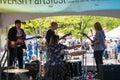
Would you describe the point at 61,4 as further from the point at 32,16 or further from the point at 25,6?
the point at 32,16

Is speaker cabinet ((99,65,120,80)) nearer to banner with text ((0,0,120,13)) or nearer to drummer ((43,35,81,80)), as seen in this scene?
drummer ((43,35,81,80))

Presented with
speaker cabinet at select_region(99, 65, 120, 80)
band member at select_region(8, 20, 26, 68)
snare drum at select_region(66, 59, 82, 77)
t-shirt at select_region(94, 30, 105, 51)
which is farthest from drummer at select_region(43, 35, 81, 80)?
t-shirt at select_region(94, 30, 105, 51)

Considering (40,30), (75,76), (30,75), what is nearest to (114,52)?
(40,30)

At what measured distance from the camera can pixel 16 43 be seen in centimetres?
838

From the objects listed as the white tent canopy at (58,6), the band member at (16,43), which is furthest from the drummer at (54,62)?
the band member at (16,43)

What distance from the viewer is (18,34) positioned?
858 centimetres

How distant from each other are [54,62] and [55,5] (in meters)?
1.25

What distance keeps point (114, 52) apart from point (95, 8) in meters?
10.6

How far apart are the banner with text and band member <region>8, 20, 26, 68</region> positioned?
0.61 meters

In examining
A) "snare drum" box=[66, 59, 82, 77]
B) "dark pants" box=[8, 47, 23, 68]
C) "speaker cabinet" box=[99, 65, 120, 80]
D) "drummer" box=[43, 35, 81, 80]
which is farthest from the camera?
"snare drum" box=[66, 59, 82, 77]

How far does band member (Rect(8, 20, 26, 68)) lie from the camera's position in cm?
833

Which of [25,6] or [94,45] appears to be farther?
[94,45]

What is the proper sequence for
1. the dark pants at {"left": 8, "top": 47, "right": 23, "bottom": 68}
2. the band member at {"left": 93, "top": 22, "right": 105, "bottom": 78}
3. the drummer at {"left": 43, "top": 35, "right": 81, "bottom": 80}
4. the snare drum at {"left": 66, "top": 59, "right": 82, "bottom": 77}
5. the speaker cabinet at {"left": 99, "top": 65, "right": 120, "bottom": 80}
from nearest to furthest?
the speaker cabinet at {"left": 99, "top": 65, "right": 120, "bottom": 80} < the drummer at {"left": 43, "top": 35, "right": 81, "bottom": 80} < the dark pants at {"left": 8, "top": 47, "right": 23, "bottom": 68} < the band member at {"left": 93, "top": 22, "right": 105, "bottom": 78} < the snare drum at {"left": 66, "top": 59, "right": 82, "bottom": 77}

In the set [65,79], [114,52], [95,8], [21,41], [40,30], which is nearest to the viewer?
[95,8]
